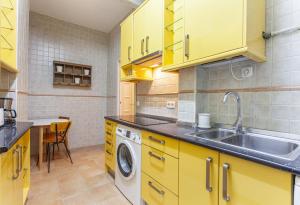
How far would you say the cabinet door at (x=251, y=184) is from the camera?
0.74 meters

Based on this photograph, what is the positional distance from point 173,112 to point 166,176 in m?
1.00

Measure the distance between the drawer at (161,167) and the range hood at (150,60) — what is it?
3.45 ft

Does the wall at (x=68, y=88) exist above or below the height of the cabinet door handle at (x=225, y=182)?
above

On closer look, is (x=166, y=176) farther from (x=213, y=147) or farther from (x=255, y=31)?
(x=255, y=31)

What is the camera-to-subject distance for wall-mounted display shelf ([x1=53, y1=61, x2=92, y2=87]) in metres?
3.48

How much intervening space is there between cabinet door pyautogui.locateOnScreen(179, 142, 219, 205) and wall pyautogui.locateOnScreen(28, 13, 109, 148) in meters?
3.18

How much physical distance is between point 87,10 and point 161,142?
3.01 m

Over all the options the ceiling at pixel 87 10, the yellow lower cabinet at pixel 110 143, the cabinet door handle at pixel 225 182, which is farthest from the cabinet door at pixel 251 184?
the ceiling at pixel 87 10

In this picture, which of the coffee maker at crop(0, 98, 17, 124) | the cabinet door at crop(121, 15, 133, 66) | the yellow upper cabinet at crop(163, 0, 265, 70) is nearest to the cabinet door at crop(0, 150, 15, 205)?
the coffee maker at crop(0, 98, 17, 124)

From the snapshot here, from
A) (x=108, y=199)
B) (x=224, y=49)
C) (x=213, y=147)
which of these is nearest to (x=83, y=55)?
(x=108, y=199)

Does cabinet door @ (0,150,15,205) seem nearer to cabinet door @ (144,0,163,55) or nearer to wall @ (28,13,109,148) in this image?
cabinet door @ (144,0,163,55)

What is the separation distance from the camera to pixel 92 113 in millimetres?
3998

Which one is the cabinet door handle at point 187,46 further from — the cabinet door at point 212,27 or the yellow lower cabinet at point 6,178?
the yellow lower cabinet at point 6,178

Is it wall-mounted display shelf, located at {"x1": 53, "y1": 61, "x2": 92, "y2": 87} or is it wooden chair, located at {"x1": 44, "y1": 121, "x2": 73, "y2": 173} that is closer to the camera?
wooden chair, located at {"x1": 44, "y1": 121, "x2": 73, "y2": 173}
